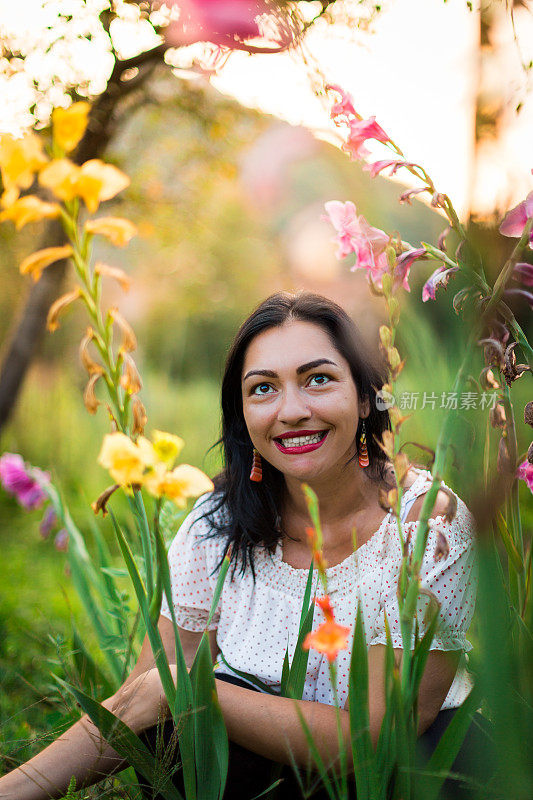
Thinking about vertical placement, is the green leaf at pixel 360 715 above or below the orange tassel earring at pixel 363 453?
below

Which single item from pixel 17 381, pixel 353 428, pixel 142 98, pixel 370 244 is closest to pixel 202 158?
pixel 142 98

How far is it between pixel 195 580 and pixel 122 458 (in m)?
0.97

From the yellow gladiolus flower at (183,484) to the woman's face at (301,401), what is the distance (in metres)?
0.63

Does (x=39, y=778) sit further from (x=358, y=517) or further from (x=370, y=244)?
(x=370, y=244)

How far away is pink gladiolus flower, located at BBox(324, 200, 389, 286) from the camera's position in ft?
3.20

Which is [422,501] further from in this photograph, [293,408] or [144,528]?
[144,528]

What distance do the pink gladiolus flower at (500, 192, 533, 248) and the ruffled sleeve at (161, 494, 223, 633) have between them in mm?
1090

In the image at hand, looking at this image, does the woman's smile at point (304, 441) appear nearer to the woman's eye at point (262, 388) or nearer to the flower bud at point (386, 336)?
the woman's eye at point (262, 388)

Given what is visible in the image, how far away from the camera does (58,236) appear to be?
2.95m

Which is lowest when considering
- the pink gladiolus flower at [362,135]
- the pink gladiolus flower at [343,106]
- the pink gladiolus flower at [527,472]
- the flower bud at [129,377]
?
the pink gladiolus flower at [527,472]

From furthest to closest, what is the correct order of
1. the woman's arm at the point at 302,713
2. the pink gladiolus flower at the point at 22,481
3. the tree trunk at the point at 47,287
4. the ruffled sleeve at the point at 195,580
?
the tree trunk at the point at 47,287 < the pink gladiolus flower at the point at 22,481 < the ruffled sleeve at the point at 195,580 < the woman's arm at the point at 302,713

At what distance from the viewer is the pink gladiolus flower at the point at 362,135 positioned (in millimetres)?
964

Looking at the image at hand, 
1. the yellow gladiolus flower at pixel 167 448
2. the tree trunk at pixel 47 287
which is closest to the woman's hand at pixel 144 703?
the yellow gladiolus flower at pixel 167 448

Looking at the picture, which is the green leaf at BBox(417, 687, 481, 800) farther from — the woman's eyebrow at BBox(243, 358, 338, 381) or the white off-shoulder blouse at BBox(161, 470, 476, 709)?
the woman's eyebrow at BBox(243, 358, 338, 381)
